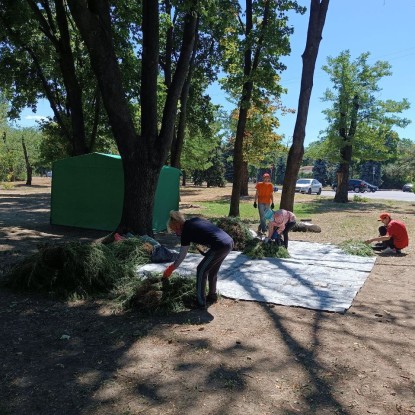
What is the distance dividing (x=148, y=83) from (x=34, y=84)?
10345 mm

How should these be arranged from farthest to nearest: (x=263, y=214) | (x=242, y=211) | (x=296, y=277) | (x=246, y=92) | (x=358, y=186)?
(x=358, y=186), (x=242, y=211), (x=246, y=92), (x=263, y=214), (x=296, y=277)

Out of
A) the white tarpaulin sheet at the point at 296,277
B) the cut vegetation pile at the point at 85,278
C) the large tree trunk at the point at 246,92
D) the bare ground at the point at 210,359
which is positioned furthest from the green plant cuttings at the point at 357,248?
the large tree trunk at the point at 246,92

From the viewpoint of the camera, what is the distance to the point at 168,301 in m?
5.27

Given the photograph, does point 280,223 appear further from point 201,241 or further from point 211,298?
point 201,241

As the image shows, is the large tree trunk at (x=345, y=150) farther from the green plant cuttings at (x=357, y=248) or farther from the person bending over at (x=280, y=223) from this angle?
the person bending over at (x=280, y=223)

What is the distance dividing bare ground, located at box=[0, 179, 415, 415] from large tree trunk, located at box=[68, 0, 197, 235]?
13.2 feet

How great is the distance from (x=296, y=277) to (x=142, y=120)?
4.96 meters

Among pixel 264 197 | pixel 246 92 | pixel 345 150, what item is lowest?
pixel 264 197

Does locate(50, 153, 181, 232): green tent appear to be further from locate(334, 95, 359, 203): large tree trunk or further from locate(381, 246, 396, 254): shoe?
locate(334, 95, 359, 203): large tree trunk

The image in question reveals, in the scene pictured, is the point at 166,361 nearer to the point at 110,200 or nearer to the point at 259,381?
the point at 259,381

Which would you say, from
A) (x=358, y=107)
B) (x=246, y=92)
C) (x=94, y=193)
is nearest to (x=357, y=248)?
(x=94, y=193)

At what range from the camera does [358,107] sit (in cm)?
2631

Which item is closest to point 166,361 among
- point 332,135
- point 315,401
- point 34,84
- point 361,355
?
point 315,401

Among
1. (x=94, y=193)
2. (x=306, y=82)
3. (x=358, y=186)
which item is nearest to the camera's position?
(x=306, y=82)
